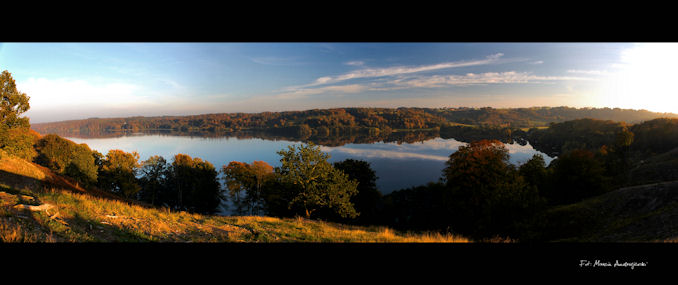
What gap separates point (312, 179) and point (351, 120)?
88.6m

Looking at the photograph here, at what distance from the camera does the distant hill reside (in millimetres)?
61731

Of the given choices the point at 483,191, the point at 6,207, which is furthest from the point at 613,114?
the point at 6,207

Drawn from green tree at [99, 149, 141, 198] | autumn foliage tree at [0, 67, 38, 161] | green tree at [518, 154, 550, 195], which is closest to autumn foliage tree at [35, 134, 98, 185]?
green tree at [99, 149, 141, 198]

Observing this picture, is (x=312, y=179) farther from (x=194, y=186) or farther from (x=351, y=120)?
(x=351, y=120)

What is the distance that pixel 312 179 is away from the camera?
44.1 ft

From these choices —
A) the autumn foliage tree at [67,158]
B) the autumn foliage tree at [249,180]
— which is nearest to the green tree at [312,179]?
the autumn foliage tree at [249,180]

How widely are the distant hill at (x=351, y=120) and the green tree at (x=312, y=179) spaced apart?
5780cm

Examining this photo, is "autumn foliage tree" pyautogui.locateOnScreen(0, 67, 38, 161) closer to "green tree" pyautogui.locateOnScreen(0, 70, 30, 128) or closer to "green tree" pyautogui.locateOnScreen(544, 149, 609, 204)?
"green tree" pyautogui.locateOnScreen(0, 70, 30, 128)

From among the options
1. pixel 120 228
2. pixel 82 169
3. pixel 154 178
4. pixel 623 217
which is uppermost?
pixel 120 228

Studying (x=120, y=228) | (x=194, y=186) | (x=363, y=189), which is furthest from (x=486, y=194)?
(x=194, y=186)

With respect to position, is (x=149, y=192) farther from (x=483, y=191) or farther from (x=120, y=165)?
(x=483, y=191)

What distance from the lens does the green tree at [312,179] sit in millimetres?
13328
